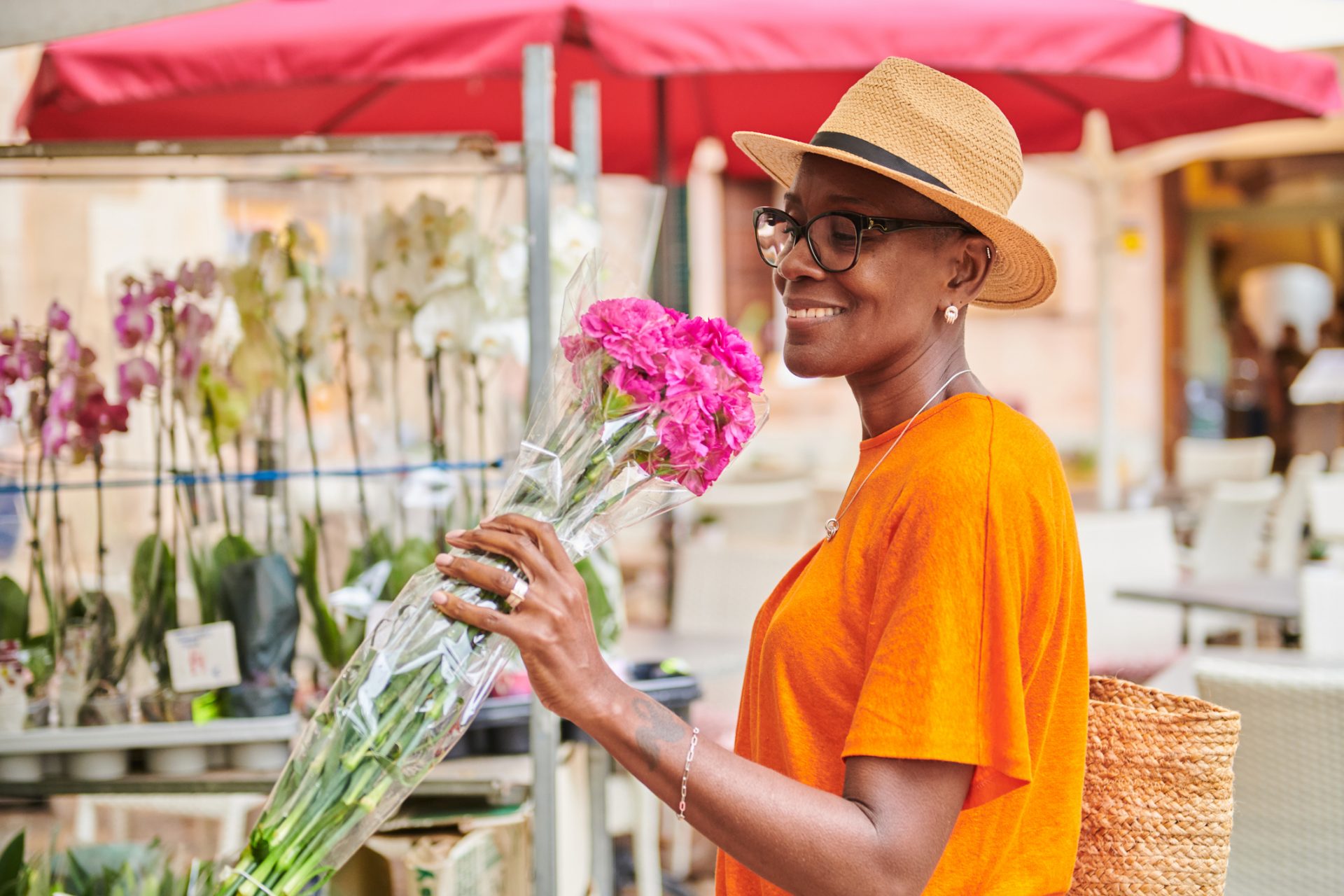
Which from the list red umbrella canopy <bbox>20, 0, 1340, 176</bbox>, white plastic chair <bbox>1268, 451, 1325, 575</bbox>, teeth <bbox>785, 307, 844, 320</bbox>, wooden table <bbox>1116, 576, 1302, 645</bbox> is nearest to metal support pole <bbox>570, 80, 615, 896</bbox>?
red umbrella canopy <bbox>20, 0, 1340, 176</bbox>

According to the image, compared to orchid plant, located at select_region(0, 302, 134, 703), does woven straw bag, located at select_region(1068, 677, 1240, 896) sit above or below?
below

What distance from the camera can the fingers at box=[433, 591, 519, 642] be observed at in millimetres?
1095

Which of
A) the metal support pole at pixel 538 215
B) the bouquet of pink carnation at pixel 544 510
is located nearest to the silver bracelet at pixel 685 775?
the bouquet of pink carnation at pixel 544 510

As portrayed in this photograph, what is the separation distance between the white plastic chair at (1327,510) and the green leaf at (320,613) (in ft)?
18.9

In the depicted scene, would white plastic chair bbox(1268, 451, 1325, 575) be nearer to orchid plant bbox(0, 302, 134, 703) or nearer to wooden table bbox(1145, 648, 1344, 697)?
wooden table bbox(1145, 648, 1344, 697)

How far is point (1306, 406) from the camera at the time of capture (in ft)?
41.1

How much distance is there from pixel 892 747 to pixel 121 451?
1839 mm

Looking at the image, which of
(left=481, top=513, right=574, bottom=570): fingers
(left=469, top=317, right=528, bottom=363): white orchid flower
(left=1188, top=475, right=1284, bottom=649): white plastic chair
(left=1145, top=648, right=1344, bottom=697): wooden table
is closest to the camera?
(left=481, top=513, right=574, bottom=570): fingers

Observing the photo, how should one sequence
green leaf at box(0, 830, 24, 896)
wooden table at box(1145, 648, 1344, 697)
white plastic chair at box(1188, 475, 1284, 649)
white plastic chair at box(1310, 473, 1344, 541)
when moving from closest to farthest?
green leaf at box(0, 830, 24, 896), wooden table at box(1145, 648, 1344, 697), white plastic chair at box(1188, 475, 1284, 649), white plastic chair at box(1310, 473, 1344, 541)

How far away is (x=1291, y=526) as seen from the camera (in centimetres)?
713

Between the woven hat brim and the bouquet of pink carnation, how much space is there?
0.75 feet

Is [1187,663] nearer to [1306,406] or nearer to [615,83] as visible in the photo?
[615,83]

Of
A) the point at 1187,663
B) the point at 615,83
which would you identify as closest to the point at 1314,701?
the point at 1187,663

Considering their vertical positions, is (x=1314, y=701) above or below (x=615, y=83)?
below
